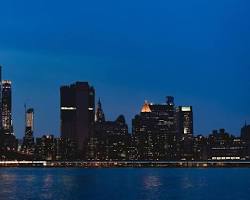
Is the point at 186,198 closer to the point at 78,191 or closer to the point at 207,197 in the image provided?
the point at 207,197

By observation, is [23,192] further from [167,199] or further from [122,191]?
[167,199]

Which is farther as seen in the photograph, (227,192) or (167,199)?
(227,192)

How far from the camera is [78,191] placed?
135625 mm

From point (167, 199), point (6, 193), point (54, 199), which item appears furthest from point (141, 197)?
point (6, 193)

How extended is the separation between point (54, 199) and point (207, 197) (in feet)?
84.7

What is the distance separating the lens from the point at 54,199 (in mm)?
115750

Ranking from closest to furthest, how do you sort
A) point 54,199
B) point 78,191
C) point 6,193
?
point 54,199 → point 6,193 → point 78,191

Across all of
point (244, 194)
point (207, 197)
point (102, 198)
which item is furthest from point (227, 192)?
point (102, 198)

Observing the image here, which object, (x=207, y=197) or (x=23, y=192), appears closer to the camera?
(x=207, y=197)

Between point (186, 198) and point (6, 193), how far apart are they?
3158 centimetres

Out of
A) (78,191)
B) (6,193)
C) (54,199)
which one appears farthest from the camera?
(78,191)

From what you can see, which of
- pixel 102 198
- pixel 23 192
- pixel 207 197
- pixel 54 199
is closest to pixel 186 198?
pixel 207 197

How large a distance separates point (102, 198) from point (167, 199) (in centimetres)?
1103

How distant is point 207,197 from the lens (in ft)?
401
